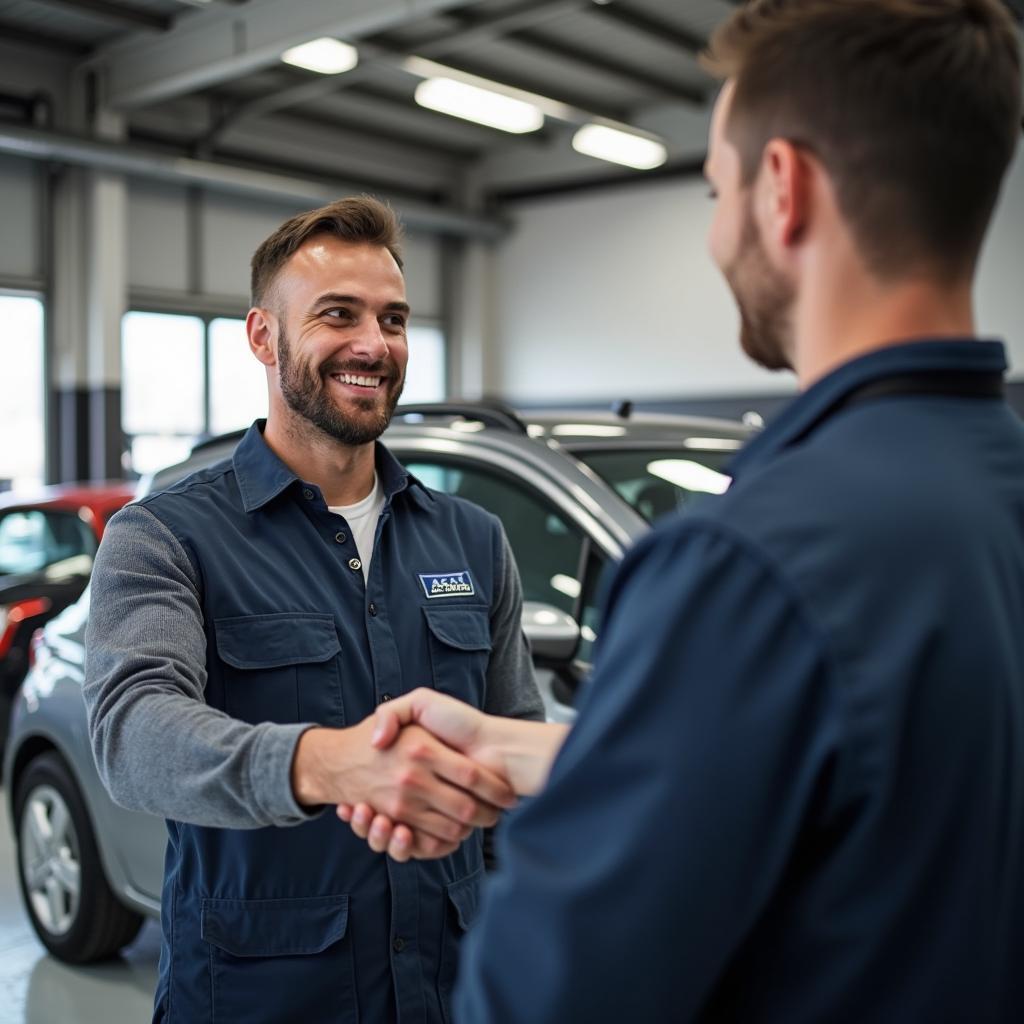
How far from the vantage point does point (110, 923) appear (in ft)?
12.2

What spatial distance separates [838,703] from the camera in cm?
76

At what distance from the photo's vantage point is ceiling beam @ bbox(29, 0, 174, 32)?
9.90 m

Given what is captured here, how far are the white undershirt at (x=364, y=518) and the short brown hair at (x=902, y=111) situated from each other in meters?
1.19

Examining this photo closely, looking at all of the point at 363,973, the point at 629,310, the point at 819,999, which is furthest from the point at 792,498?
the point at 629,310

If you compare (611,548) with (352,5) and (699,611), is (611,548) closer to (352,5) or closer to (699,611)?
(699,611)

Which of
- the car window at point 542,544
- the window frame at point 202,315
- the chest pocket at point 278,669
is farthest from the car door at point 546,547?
the window frame at point 202,315

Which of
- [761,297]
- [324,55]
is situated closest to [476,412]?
[761,297]

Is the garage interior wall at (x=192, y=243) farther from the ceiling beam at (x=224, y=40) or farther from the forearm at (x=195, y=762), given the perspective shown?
the forearm at (x=195, y=762)

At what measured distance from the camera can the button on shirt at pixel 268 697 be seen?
5.49ft

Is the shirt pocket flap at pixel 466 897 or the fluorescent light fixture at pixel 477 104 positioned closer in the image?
the shirt pocket flap at pixel 466 897

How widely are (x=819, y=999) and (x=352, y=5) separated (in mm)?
9189

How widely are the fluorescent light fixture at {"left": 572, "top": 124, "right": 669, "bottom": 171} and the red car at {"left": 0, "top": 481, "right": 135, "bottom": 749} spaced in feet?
23.8

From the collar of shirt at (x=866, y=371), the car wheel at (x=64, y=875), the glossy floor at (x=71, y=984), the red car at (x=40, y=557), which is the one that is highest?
the collar of shirt at (x=866, y=371)

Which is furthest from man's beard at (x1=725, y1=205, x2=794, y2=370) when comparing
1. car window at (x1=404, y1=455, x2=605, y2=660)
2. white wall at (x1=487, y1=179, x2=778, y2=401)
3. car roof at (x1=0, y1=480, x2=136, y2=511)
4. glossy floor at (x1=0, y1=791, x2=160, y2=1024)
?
white wall at (x1=487, y1=179, x2=778, y2=401)
